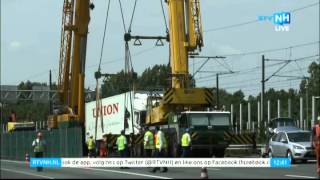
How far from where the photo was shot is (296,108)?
131625mm

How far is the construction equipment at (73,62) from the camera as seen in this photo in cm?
4203

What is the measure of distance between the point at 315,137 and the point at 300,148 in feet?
35.9

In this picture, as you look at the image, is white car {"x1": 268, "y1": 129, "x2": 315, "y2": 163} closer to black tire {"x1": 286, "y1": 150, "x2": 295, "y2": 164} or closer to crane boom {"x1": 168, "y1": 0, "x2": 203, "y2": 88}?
black tire {"x1": 286, "y1": 150, "x2": 295, "y2": 164}

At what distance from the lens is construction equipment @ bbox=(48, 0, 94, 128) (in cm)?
4203

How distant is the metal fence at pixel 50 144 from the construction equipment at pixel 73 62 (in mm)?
987

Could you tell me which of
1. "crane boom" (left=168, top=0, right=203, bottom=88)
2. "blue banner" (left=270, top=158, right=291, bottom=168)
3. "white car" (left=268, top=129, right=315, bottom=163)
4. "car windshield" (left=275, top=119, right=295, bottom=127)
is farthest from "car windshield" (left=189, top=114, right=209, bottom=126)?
"car windshield" (left=275, top=119, right=295, bottom=127)

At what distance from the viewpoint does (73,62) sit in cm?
4259

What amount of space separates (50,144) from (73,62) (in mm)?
6321

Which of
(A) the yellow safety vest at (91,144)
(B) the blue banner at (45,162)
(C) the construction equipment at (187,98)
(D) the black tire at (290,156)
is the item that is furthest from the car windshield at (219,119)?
(A) the yellow safety vest at (91,144)

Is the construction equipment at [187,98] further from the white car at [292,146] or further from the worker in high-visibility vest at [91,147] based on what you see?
the worker in high-visibility vest at [91,147]

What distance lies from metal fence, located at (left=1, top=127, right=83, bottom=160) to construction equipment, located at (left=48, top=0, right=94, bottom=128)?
0.99m

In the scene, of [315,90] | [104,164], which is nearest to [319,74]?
[315,90]

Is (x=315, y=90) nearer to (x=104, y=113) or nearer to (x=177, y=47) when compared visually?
(x=104, y=113)

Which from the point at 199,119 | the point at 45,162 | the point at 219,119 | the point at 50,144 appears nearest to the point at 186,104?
the point at 199,119
